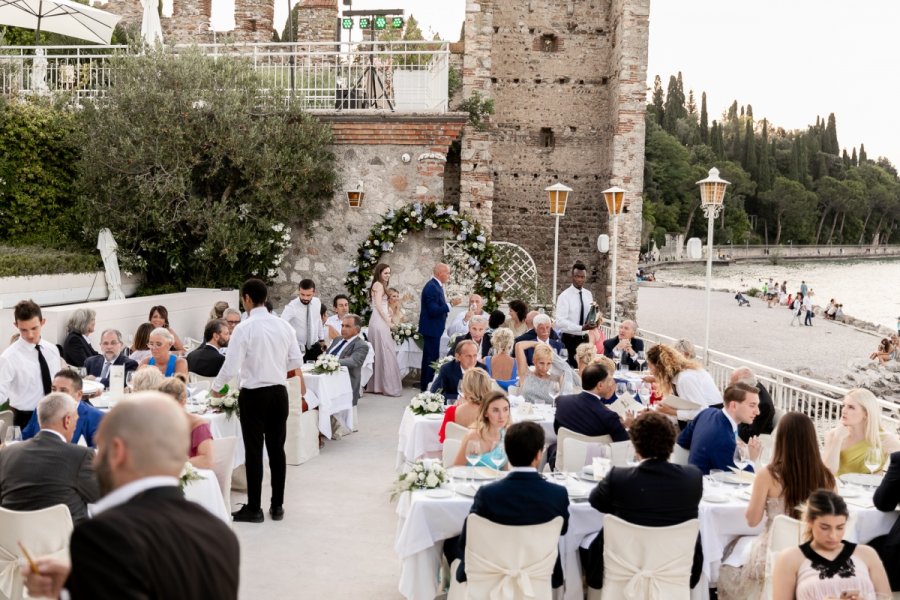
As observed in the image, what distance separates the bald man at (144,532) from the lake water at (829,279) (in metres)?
55.7

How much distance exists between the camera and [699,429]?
5539mm

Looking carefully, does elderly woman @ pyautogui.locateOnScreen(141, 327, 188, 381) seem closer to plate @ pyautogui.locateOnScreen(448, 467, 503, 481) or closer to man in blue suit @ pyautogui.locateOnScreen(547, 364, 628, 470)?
plate @ pyautogui.locateOnScreen(448, 467, 503, 481)

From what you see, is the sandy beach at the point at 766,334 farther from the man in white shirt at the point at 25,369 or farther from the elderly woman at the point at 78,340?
the man in white shirt at the point at 25,369

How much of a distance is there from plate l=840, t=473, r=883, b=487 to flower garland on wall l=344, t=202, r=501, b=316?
8.54 meters

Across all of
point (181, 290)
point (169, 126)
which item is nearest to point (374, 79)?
point (169, 126)

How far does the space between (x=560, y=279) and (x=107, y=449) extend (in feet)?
64.8

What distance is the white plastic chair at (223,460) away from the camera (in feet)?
18.5

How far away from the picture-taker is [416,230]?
13898 mm

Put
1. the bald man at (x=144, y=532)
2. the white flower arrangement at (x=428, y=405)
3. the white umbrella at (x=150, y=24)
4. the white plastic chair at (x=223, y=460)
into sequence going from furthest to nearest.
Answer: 1. the white umbrella at (x=150, y=24)
2. the white flower arrangement at (x=428, y=405)
3. the white plastic chair at (x=223, y=460)
4. the bald man at (x=144, y=532)

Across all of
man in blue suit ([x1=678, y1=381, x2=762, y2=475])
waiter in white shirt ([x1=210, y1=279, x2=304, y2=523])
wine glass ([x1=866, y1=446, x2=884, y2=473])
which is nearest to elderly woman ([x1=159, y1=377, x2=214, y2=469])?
waiter in white shirt ([x1=210, y1=279, x2=304, y2=523])

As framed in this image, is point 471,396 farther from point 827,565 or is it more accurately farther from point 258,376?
point 827,565

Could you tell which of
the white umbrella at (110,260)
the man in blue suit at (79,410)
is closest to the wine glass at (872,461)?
the man in blue suit at (79,410)

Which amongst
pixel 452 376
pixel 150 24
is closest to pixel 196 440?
pixel 452 376

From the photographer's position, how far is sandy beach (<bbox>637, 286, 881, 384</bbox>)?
27594mm
